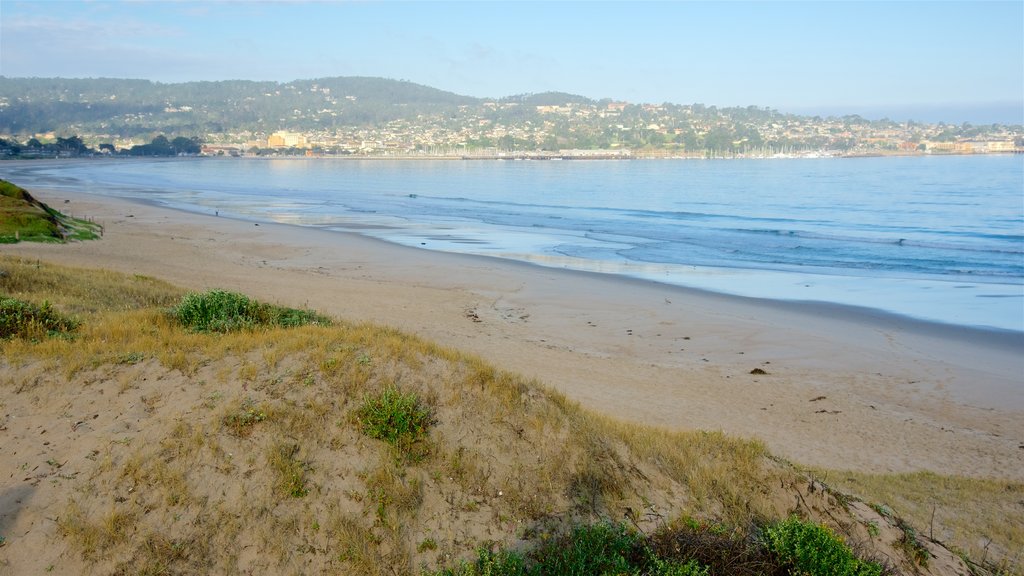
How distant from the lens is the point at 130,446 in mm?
5910

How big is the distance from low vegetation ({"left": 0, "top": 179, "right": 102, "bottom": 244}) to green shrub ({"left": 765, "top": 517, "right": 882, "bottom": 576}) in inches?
924

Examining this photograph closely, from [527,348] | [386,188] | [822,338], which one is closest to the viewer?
[527,348]

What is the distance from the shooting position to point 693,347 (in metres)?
15.2

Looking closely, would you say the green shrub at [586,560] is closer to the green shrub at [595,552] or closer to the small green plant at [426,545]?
the green shrub at [595,552]

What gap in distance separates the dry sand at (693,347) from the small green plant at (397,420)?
313cm

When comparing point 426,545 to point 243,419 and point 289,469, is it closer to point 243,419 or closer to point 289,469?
point 289,469

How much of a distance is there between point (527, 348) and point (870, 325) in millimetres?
8667

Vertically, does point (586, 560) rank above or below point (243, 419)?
below

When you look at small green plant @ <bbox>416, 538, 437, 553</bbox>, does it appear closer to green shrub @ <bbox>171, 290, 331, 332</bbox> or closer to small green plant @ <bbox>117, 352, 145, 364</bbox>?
small green plant @ <bbox>117, 352, 145, 364</bbox>

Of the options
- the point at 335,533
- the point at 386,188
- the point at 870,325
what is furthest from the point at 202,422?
the point at 386,188

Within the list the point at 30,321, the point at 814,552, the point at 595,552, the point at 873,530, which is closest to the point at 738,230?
the point at 873,530

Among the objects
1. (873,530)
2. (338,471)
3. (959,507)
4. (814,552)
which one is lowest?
(959,507)

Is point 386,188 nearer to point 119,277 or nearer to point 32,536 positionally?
point 119,277

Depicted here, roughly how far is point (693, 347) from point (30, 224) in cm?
2120
